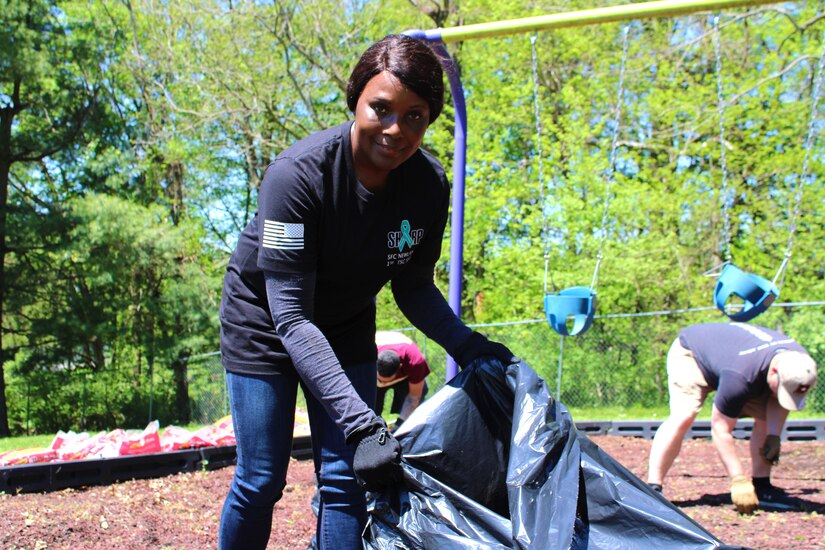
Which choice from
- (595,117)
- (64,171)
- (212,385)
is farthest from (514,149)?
(64,171)

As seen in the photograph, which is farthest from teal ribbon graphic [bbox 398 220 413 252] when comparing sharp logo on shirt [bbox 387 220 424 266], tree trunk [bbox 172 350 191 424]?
tree trunk [bbox 172 350 191 424]

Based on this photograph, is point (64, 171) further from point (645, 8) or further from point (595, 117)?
point (645, 8)

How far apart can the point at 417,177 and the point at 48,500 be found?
3735 mm

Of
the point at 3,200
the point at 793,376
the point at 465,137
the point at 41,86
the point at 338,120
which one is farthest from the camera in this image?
the point at 338,120

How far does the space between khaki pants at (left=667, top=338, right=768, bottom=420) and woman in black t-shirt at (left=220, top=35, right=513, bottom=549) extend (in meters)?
2.67

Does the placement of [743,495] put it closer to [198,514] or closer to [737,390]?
[737,390]

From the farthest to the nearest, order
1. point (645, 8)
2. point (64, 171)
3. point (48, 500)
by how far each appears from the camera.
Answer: point (64, 171) → point (48, 500) → point (645, 8)

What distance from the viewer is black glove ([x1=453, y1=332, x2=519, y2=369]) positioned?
86.4 inches

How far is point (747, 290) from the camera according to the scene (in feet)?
17.3

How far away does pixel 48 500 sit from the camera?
4.75 metres

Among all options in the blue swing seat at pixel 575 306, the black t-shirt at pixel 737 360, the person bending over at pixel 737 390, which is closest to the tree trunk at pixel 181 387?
the blue swing seat at pixel 575 306

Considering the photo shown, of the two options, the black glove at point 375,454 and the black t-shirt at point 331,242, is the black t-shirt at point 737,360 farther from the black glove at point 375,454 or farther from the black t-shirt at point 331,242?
the black glove at point 375,454

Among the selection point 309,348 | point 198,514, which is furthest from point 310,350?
point 198,514

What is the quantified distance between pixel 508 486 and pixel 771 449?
3308mm
